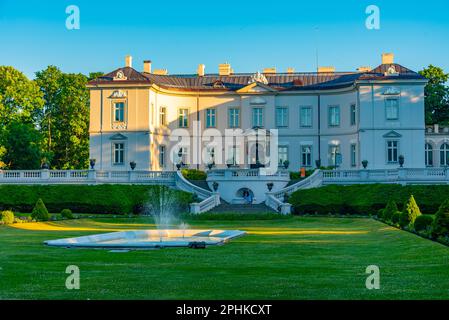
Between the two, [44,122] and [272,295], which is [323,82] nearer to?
[44,122]

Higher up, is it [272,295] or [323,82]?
[323,82]

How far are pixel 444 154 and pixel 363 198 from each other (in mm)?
24860

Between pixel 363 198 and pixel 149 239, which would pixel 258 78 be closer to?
pixel 363 198

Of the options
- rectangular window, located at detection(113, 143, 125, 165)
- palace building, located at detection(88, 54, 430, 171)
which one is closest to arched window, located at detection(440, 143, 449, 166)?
palace building, located at detection(88, 54, 430, 171)

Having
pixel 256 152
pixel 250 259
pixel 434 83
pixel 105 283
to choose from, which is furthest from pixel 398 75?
pixel 105 283

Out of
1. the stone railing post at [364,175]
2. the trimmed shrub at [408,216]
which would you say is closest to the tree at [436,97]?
the stone railing post at [364,175]

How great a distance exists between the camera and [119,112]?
5791 cm

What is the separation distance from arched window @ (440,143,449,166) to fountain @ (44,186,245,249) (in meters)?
28.3

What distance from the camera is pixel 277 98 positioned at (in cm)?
6112

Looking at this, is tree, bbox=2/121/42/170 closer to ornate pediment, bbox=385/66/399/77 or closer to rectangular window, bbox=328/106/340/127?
rectangular window, bbox=328/106/340/127

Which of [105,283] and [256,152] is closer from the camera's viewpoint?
[105,283]

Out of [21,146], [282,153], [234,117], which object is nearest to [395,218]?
[282,153]
